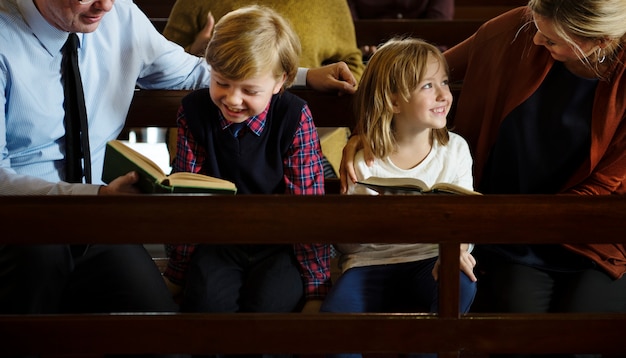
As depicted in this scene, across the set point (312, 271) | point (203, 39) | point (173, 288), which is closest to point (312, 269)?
point (312, 271)

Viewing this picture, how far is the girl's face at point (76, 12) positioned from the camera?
212cm

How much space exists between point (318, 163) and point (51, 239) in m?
0.75

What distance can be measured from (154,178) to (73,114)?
55 cm

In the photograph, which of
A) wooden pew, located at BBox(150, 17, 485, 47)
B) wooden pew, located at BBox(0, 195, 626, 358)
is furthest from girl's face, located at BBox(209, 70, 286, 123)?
wooden pew, located at BBox(150, 17, 485, 47)

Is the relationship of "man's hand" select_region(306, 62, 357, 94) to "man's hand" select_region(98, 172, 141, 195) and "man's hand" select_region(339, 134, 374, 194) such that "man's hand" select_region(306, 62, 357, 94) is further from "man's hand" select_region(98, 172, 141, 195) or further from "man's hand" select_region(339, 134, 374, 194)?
"man's hand" select_region(98, 172, 141, 195)

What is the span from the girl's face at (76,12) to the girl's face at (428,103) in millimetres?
782

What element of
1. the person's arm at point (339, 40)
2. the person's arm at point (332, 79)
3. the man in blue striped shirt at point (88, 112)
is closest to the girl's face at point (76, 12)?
the man in blue striped shirt at point (88, 112)

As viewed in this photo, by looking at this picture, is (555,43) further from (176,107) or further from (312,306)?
(176,107)

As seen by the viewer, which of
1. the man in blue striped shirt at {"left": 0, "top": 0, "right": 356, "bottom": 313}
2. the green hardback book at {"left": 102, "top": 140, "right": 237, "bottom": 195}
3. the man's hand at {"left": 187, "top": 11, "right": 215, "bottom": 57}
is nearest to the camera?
the green hardback book at {"left": 102, "top": 140, "right": 237, "bottom": 195}

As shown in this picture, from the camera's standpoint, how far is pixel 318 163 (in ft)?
7.26

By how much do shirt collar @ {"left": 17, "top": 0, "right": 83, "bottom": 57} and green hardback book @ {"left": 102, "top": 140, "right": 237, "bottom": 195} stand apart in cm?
43

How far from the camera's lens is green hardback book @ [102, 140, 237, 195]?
1810 millimetres

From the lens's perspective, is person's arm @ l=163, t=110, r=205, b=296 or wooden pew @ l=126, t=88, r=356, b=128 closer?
person's arm @ l=163, t=110, r=205, b=296

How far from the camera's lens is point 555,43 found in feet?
6.93
